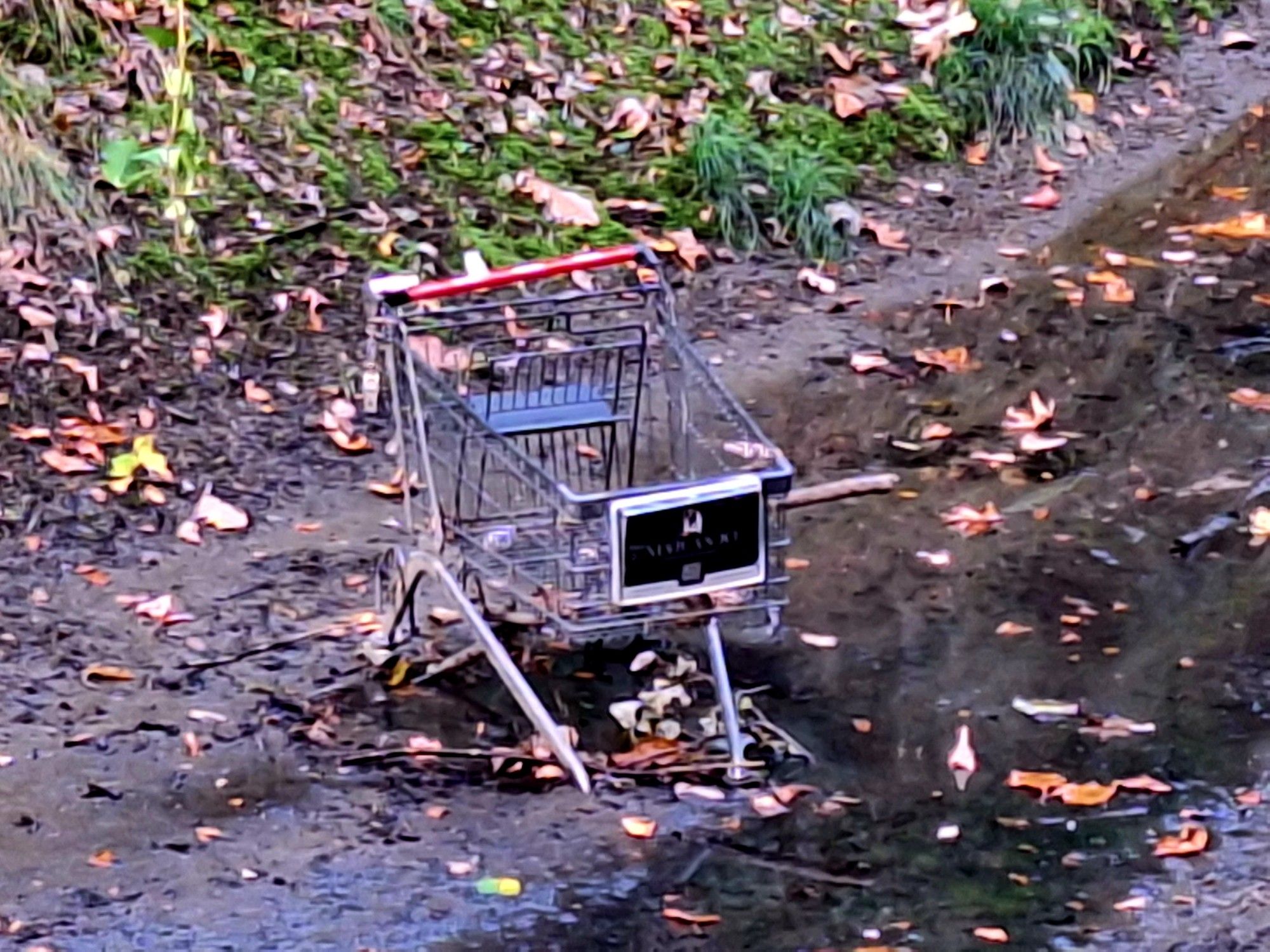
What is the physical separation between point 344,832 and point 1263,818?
1975mm

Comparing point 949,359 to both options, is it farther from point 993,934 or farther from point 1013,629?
point 993,934

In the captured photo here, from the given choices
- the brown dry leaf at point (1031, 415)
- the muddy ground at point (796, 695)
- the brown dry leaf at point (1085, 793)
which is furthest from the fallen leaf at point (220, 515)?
the brown dry leaf at point (1085, 793)

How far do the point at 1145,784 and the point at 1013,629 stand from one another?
2.55 feet

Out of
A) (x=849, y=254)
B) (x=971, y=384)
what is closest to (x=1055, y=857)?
(x=971, y=384)

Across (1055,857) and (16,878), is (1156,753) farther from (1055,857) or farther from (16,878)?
(16,878)

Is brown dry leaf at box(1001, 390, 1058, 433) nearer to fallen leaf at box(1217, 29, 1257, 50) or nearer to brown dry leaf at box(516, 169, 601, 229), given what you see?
brown dry leaf at box(516, 169, 601, 229)

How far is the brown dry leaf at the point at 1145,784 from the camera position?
424cm

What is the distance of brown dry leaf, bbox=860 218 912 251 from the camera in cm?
759

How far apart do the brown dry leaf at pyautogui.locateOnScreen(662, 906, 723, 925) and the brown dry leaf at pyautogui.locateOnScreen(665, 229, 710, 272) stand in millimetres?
3805

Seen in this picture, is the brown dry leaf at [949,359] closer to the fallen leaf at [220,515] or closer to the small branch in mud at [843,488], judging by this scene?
the small branch in mud at [843,488]

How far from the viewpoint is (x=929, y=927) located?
380 centimetres

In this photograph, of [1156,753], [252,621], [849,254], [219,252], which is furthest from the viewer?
[849,254]

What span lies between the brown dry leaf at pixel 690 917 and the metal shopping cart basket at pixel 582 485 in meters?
0.45

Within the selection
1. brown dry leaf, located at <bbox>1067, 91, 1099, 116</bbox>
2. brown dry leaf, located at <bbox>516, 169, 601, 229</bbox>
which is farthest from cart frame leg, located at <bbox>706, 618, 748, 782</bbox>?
brown dry leaf, located at <bbox>1067, 91, 1099, 116</bbox>
